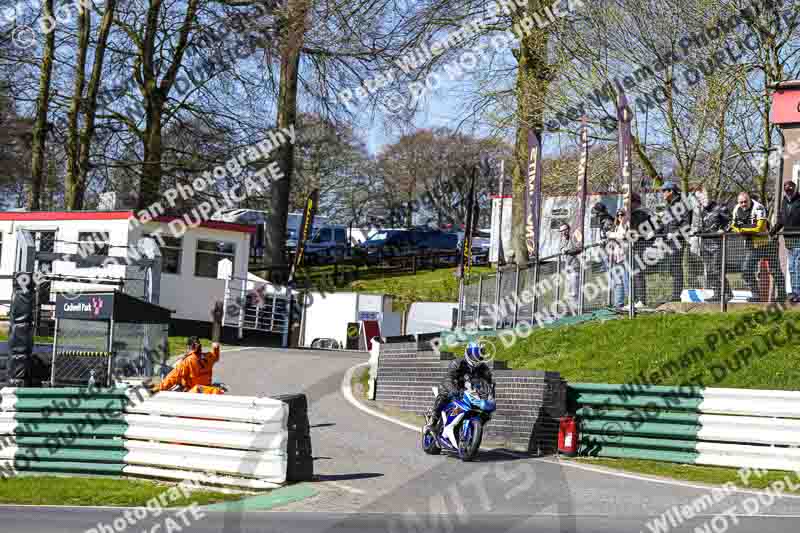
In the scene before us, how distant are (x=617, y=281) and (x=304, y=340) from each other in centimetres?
1708

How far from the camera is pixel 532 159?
24.4m

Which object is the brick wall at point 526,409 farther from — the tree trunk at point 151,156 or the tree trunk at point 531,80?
the tree trunk at point 151,156

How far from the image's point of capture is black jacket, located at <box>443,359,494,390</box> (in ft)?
48.3

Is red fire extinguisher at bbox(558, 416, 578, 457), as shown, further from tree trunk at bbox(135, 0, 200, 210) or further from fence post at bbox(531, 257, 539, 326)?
tree trunk at bbox(135, 0, 200, 210)

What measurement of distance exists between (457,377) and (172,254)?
20827 mm

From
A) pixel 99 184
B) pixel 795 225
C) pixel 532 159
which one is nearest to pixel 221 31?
pixel 99 184

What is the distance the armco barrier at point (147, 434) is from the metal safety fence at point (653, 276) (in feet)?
27.8

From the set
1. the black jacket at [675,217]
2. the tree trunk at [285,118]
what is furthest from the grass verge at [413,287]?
the black jacket at [675,217]

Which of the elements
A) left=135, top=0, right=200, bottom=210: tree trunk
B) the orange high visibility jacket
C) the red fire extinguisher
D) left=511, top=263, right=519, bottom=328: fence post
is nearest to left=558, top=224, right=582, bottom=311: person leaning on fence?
left=511, top=263, right=519, bottom=328: fence post

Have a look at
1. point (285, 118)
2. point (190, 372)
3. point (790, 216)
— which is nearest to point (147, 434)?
point (190, 372)

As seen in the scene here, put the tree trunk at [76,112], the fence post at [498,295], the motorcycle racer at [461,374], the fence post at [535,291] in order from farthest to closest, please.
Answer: the tree trunk at [76,112], the fence post at [498,295], the fence post at [535,291], the motorcycle racer at [461,374]

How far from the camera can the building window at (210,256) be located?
114 feet

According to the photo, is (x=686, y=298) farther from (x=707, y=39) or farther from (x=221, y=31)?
(x=221, y=31)

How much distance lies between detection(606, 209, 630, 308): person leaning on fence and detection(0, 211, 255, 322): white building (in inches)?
642
